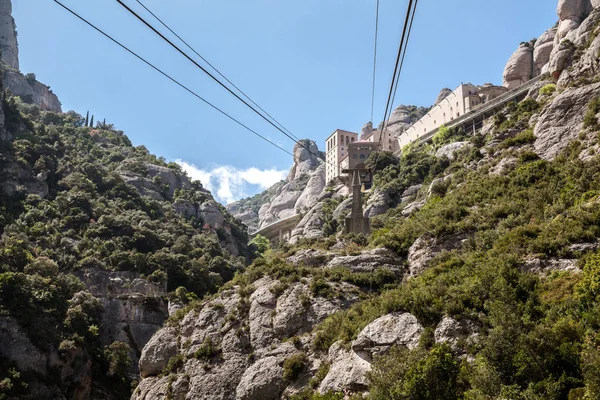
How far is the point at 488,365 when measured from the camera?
12.1 meters

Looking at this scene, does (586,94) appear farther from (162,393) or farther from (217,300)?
(162,393)

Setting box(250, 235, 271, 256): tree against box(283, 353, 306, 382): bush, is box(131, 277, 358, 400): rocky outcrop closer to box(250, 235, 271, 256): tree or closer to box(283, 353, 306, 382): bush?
box(283, 353, 306, 382): bush

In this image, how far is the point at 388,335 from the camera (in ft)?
55.2

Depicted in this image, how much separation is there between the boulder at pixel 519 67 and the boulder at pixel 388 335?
209ft

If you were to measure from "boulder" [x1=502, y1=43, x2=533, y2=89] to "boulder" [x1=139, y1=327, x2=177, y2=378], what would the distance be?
63768 mm

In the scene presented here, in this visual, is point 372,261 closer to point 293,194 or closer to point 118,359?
point 118,359

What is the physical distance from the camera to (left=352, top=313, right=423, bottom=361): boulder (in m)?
16.4

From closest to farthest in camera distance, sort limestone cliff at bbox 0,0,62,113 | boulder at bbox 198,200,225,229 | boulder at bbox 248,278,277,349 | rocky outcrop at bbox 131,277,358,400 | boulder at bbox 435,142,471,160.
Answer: rocky outcrop at bbox 131,277,358,400, boulder at bbox 248,278,277,349, boulder at bbox 435,142,471,160, boulder at bbox 198,200,225,229, limestone cliff at bbox 0,0,62,113

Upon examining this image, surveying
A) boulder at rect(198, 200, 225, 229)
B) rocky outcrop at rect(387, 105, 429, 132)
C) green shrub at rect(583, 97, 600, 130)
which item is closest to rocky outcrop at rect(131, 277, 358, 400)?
green shrub at rect(583, 97, 600, 130)

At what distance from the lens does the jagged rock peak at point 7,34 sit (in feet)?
435

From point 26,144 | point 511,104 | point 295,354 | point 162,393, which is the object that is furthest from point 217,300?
point 26,144

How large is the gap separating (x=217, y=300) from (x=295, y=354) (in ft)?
28.7

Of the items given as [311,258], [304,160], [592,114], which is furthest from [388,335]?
[304,160]

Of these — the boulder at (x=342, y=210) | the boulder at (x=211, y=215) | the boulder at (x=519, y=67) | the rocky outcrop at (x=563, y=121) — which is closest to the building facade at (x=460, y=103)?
the boulder at (x=519, y=67)
